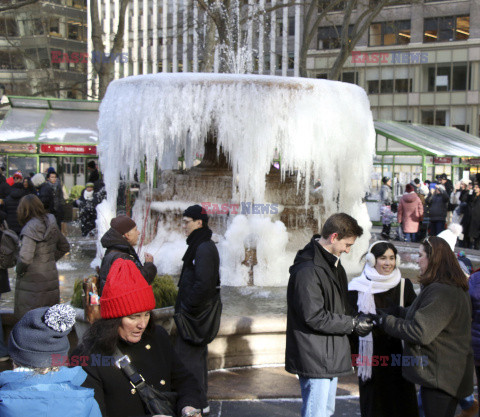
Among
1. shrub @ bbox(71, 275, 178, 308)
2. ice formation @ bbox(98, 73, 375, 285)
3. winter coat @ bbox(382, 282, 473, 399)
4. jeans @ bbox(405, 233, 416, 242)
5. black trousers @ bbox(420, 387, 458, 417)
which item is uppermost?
ice formation @ bbox(98, 73, 375, 285)

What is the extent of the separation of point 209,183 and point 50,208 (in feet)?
17.2

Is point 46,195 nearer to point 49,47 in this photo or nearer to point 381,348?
point 381,348

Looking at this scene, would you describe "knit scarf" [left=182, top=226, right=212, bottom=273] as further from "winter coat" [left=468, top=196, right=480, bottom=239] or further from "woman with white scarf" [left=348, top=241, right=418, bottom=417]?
"winter coat" [left=468, top=196, right=480, bottom=239]

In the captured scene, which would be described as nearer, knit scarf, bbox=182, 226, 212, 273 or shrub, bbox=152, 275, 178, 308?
knit scarf, bbox=182, 226, 212, 273

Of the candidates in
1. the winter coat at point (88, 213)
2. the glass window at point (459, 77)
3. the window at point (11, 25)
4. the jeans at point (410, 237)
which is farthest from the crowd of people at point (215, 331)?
the window at point (11, 25)

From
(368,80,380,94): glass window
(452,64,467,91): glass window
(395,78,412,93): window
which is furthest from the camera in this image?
(368,80,380,94): glass window

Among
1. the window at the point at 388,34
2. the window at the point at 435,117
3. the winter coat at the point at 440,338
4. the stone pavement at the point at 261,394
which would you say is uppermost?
the window at the point at 388,34

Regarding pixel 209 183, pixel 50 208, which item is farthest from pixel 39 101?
pixel 209 183

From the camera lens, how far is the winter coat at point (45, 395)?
2312 mm

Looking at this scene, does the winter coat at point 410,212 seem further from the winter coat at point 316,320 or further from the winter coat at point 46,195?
the winter coat at point 316,320

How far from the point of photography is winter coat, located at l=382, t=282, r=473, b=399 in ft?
13.1

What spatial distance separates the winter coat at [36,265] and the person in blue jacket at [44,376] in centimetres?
429

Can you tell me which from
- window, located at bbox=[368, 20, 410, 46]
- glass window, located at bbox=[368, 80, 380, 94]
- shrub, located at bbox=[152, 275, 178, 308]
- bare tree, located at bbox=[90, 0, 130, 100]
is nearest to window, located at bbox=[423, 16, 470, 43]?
window, located at bbox=[368, 20, 410, 46]

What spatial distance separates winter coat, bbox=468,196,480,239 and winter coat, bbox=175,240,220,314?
1040 cm
